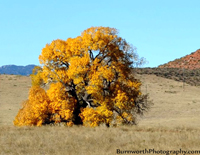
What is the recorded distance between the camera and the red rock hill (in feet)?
423

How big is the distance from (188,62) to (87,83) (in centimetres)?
11167

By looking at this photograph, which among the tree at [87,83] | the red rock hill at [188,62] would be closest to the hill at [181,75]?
the red rock hill at [188,62]

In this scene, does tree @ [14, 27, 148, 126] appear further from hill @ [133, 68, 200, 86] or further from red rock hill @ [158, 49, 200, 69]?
red rock hill @ [158, 49, 200, 69]

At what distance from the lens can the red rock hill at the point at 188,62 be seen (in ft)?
423

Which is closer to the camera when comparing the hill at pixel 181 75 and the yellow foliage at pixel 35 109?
the yellow foliage at pixel 35 109

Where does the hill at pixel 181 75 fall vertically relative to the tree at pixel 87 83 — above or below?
above

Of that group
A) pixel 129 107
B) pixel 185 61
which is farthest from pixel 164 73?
pixel 129 107

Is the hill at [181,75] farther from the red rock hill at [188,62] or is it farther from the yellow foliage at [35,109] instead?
the yellow foliage at [35,109]

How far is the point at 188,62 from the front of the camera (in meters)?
133

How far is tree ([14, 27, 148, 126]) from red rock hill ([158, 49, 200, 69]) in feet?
340

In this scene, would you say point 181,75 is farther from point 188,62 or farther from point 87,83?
point 87,83

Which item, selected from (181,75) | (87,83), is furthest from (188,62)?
(87,83)

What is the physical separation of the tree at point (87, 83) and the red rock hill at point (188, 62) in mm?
103705

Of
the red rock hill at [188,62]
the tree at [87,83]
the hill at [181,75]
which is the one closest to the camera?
the tree at [87,83]
